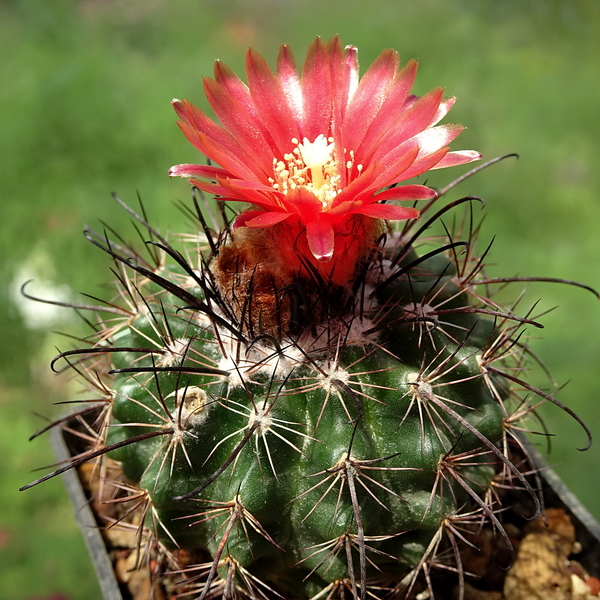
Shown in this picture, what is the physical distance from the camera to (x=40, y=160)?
2.33m

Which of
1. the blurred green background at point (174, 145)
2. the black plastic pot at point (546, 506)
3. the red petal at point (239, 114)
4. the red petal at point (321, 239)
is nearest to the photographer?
the red petal at point (321, 239)

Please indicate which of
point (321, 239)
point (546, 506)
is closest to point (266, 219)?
point (321, 239)

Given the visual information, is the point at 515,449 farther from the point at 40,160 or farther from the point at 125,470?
the point at 40,160

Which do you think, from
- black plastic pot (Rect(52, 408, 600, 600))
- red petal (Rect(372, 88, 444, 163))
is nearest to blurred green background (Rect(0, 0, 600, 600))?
black plastic pot (Rect(52, 408, 600, 600))

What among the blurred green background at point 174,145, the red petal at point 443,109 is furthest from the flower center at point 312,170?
the blurred green background at point 174,145

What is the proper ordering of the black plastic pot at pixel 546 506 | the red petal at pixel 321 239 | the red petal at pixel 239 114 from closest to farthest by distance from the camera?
the red petal at pixel 321 239 < the red petal at pixel 239 114 < the black plastic pot at pixel 546 506

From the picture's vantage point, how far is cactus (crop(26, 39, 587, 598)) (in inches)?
28.4

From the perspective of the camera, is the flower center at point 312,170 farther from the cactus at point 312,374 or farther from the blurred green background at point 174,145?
the blurred green background at point 174,145

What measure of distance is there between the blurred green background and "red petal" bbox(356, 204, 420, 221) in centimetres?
104

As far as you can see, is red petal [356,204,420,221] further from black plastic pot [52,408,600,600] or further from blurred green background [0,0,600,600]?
blurred green background [0,0,600,600]

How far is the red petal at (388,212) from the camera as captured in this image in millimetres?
645

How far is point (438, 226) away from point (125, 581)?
133 cm

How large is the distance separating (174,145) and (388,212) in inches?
73.4

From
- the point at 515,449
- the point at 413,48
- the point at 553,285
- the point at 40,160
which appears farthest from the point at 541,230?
the point at 40,160
